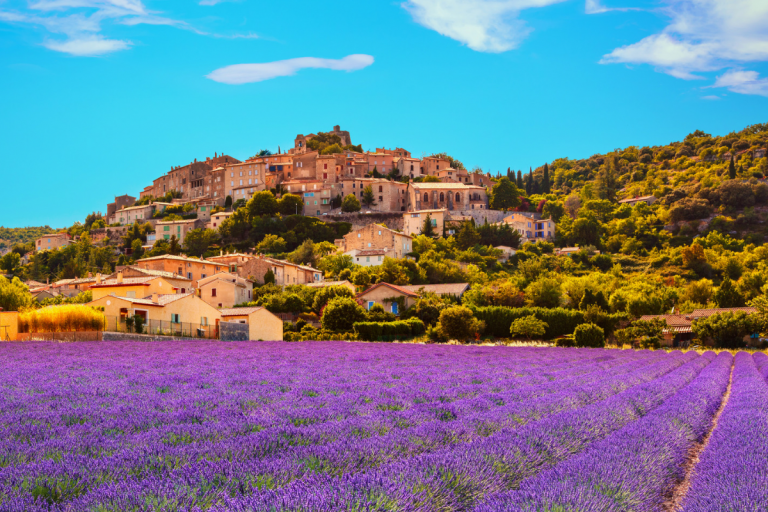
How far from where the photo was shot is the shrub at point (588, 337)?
132ft

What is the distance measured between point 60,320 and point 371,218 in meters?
77.4

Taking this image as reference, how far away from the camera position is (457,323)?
139 ft

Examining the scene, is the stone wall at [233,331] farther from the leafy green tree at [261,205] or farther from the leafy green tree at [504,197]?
the leafy green tree at [504,197]

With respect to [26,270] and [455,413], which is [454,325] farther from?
[26,270]

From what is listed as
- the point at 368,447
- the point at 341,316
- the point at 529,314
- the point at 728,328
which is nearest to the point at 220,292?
the point at 341,316

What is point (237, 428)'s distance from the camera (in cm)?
723

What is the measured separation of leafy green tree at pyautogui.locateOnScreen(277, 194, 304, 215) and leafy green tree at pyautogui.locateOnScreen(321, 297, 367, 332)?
64.6m

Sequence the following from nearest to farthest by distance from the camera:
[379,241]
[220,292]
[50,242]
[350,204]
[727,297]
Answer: [220,292], [727,297], [379,241], [350,204], [50,242]

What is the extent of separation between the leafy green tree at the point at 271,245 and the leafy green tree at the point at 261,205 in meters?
10.4

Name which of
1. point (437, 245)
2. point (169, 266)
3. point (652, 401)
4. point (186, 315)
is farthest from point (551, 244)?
point (652, 401)

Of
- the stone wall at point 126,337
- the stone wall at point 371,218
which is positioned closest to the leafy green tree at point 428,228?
the stone wall at point 371,218

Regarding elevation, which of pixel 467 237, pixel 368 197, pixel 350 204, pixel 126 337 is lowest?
pixel 126 337

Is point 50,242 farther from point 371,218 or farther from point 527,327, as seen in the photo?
point 527,327

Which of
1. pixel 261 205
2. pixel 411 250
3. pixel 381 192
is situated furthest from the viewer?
pixel 381 192
